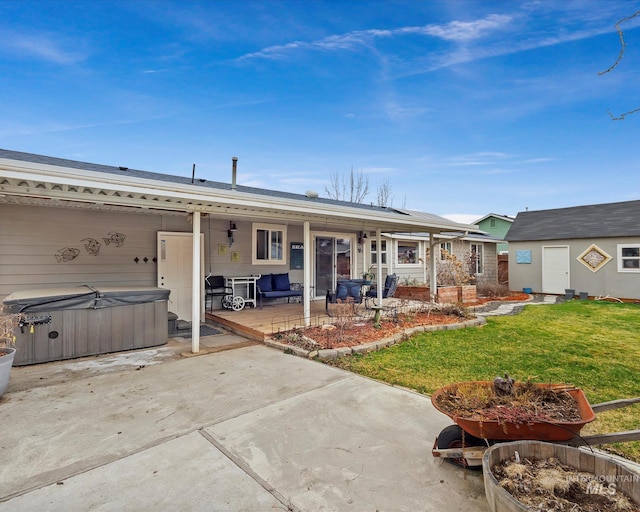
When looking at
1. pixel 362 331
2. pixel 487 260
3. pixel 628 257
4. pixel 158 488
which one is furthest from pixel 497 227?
pixel 158 488

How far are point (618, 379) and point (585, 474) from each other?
3.27 metres

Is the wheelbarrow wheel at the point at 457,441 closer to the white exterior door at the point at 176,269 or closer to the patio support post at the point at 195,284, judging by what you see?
the patio support post at the point at 195,284

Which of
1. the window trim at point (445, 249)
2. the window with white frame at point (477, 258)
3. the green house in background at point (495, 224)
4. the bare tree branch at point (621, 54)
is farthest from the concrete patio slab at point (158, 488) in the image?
the green house in background at point (495, 224)

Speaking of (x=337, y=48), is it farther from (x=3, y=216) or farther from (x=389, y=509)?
(x=389, y=509)

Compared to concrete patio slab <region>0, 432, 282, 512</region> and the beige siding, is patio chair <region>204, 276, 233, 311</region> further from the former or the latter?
concrete patio slab <region>0, 432, 282, 512</region>

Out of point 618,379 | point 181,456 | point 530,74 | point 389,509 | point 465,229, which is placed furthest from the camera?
point 465,229

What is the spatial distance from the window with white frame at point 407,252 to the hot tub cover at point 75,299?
9494mm

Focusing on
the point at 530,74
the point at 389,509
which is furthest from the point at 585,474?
the point at 530,74

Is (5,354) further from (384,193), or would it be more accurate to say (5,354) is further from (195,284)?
(384,193)

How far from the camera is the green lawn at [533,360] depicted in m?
3.70

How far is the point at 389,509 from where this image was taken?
1919mm

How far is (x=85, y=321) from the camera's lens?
5.10 meters

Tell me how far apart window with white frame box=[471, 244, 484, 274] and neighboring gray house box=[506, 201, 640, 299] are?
1453 millimetres

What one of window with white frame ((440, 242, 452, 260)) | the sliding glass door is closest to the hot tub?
the sliding glass door
